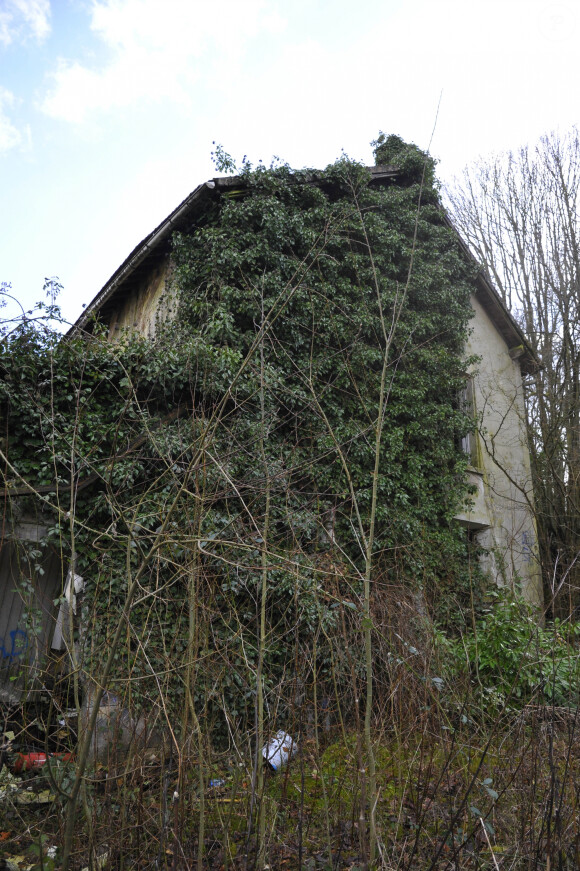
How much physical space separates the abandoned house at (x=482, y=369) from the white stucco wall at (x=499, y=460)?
0.07 ft

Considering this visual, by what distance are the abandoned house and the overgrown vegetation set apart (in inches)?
14.9

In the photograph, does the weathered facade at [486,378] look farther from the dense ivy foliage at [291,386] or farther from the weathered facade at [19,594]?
the weathered facade at [19,594]

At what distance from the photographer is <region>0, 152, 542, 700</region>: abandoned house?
931 cm

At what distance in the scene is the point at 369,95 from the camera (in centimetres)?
322

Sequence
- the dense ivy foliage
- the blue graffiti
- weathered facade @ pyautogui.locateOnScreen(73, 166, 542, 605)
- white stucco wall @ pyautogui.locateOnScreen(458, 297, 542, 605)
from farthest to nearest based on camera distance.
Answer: white stucco wall @ pyautogui.locateOnScreen(458, 297, 542, 605), weathered facade @ pyautogui.locateOnScreen(73, 166, 542, 605), the dense ivy foliage, the blue graffiti

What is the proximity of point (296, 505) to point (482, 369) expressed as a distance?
689 cm

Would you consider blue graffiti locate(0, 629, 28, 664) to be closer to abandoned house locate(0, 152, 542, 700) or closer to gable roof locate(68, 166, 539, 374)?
abandoned house locate(0, 152, 542, 700)

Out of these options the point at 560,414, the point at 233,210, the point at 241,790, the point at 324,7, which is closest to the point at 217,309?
the point at 233,210

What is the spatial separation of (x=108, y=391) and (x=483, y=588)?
683 centimetres

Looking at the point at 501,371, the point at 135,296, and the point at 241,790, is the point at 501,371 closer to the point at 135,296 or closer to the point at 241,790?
the point at 135,296

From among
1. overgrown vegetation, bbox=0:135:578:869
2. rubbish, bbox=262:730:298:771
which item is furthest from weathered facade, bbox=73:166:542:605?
rubbish, bbox=262:730:298:771

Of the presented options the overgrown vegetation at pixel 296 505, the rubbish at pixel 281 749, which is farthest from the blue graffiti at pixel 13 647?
the rubbish at pixel 281 749

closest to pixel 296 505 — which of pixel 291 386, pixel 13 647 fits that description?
pixel 291 386

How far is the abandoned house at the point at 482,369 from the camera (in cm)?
931
